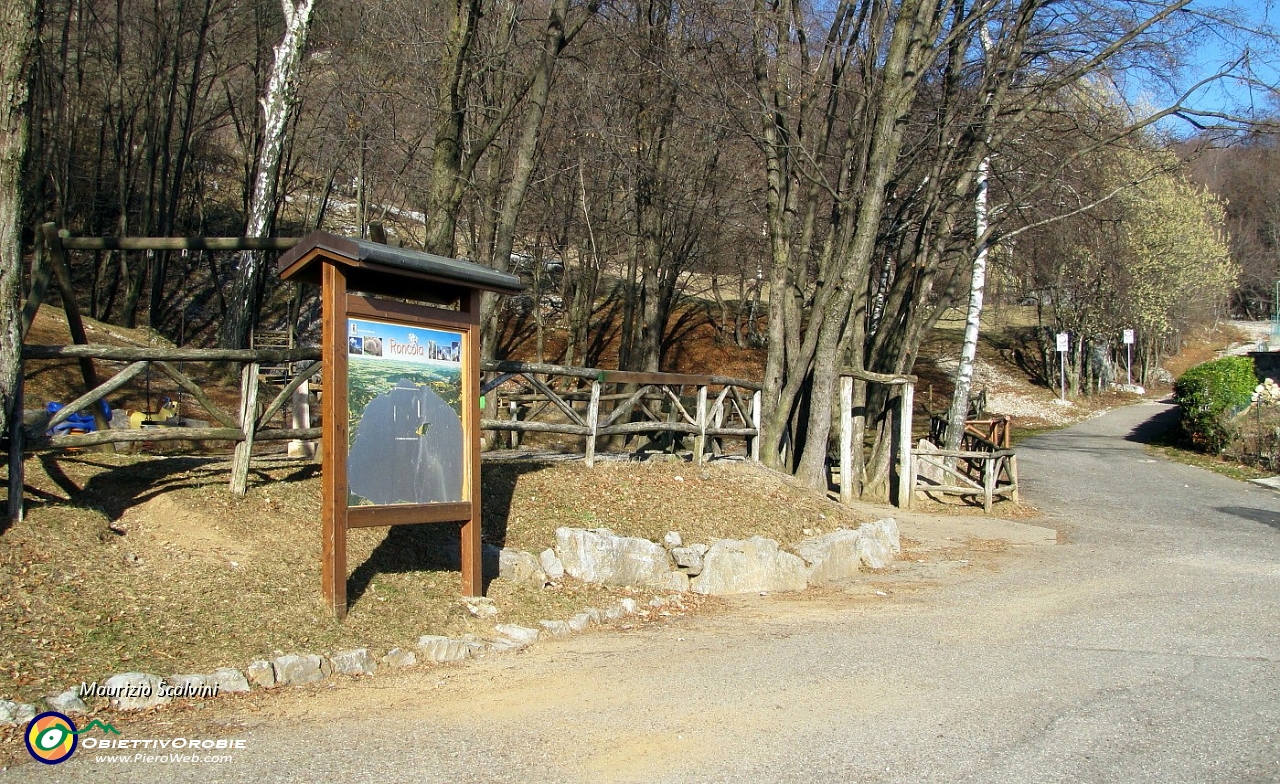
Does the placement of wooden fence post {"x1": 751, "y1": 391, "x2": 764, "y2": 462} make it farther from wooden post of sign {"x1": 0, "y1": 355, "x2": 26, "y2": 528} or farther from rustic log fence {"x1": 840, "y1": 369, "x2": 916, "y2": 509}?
wooden post of sign {"x1": 0, "y1": 355, "x2": 26, "y2": 528}

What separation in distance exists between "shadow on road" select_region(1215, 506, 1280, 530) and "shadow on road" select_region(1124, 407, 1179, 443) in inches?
508

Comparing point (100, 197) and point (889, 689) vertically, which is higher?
point (100, 197)

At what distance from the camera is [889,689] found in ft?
21.6

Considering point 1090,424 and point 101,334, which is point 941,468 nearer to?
point 101,334

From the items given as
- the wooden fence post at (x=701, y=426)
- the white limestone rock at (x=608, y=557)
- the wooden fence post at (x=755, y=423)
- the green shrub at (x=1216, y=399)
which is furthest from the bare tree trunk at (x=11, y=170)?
the green shrub at (x=1216, y=399)

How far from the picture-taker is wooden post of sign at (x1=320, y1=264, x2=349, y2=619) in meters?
6.99

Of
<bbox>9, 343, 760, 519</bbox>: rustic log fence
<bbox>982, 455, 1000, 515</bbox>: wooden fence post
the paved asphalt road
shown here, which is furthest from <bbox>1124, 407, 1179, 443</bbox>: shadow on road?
<bbox>9, 343, 760, 519</bbox>: rustic log fence

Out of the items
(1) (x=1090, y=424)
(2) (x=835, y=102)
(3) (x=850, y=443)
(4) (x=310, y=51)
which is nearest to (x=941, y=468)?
(3) (x=850, y=443)

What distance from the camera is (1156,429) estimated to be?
33656mm

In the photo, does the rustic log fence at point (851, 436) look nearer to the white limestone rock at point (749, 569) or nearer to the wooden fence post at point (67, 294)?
the white limestone rock at point (749, 569)

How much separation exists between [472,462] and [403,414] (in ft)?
2.50

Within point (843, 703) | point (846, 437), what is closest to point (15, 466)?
point (843, 703)

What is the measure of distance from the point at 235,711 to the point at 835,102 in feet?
51.3

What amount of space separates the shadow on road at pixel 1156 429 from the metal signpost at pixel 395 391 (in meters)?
28.7
